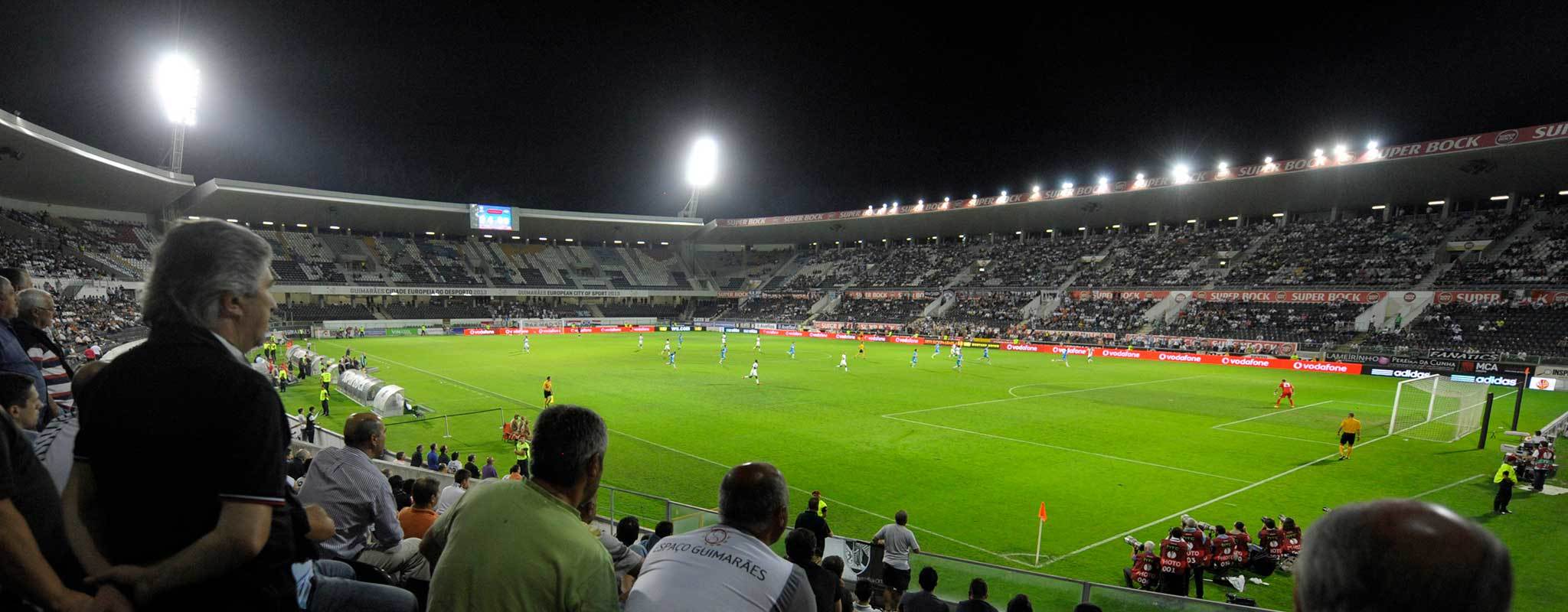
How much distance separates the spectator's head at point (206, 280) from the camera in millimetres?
1967

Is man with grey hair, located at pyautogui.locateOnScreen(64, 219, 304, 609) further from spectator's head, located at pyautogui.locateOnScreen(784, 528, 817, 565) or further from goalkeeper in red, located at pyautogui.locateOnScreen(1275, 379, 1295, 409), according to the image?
goalkeeper in red, located at pyautogui.locateOnScreen(1275, 379, 1295, 409)

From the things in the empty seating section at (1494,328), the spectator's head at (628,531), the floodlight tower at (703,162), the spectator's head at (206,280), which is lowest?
the spectator's head at (628,531)

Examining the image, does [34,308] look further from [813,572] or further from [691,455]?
[691,455]

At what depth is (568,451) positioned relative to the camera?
8.13 feet

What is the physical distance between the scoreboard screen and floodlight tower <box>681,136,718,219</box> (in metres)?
20.9

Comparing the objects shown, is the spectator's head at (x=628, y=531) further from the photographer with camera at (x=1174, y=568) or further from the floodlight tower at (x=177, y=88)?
the floodlight tower at (x=177, y=88)

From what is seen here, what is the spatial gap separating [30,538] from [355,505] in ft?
8.42

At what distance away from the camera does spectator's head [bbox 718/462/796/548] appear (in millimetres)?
2709

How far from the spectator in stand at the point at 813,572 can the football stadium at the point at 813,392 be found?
0.03 metres

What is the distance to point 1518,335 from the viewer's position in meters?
35.7

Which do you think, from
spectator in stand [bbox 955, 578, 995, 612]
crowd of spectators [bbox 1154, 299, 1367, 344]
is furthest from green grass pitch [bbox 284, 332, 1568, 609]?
crowd of spectators [bbox 1154, 299, 1367, 344]

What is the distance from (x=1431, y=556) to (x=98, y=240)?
71.9 meters

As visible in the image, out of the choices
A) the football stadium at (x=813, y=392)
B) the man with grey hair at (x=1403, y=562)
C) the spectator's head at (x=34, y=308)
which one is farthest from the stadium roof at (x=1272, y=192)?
the spectator's head at (x=34, y=308)

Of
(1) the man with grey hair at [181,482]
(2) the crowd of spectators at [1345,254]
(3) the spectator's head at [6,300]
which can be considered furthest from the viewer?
(2) the crowd of spectators at [1345,254]
